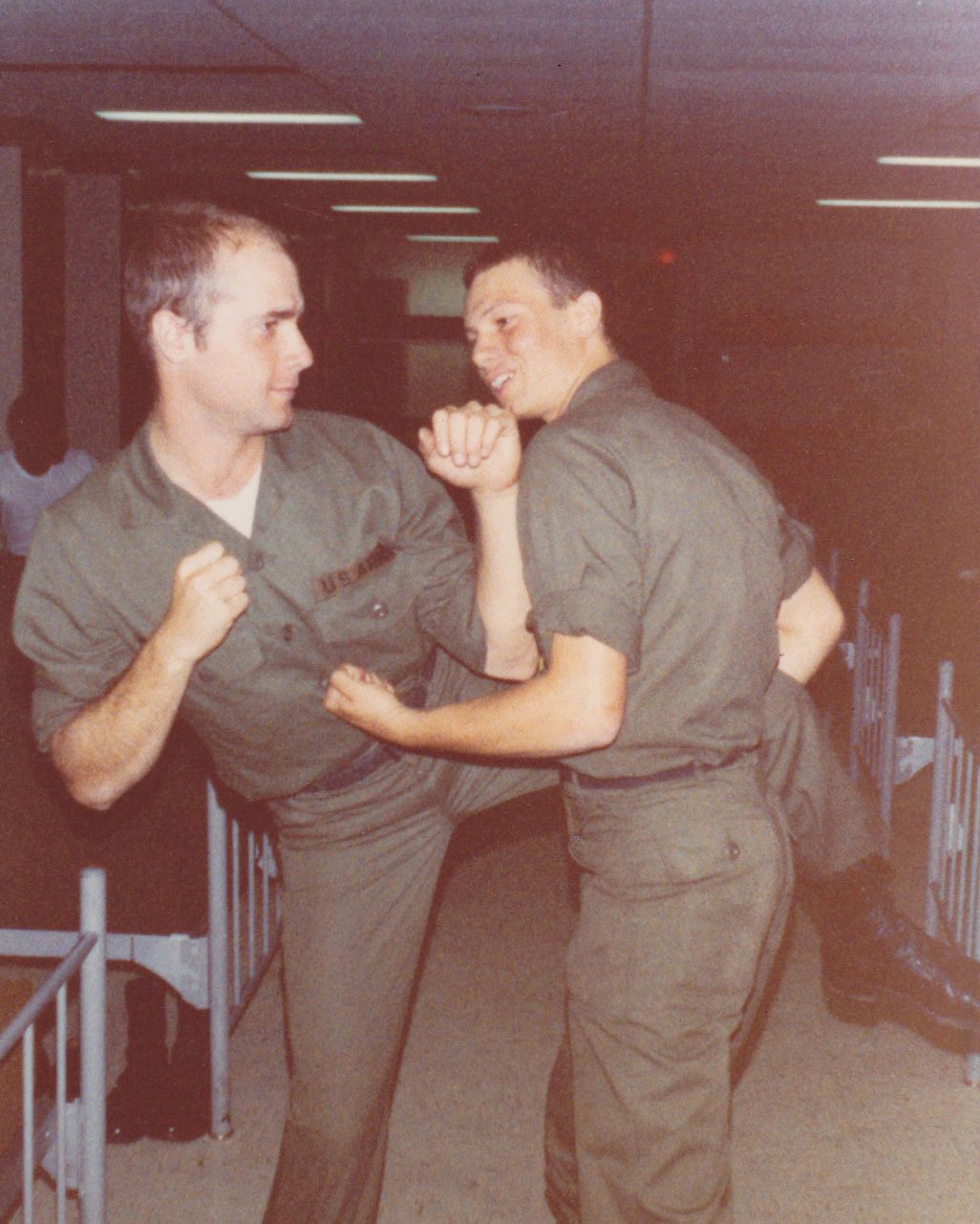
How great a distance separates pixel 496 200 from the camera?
40.8ft

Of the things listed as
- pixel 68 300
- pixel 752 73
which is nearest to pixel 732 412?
pixel 68 300

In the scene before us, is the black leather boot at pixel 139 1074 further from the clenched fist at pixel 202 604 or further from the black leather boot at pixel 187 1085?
the clenched fist at pixel 202 604

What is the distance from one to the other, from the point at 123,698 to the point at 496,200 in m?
11.0

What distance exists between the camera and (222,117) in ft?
26.6

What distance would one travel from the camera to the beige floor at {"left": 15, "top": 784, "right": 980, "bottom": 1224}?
3.12 metres

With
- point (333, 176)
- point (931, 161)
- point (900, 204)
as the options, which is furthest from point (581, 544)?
point (900, 204)

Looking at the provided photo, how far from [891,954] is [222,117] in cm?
658

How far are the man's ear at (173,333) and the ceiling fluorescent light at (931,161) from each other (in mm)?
8107

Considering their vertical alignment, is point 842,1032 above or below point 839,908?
below

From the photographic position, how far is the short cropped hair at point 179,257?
214cm

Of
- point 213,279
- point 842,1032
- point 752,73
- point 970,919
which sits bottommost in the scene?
point 842,1032

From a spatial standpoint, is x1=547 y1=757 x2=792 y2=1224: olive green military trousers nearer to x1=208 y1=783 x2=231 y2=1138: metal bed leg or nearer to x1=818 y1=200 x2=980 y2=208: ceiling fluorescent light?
x1=208 y1=783 x2=231 y2=1138: metal bed leg

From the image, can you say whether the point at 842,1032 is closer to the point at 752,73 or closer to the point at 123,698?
the point at 123,698

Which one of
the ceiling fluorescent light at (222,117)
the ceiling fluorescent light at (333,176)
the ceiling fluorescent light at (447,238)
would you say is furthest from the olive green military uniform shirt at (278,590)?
the ceiling fluorescent light at (447,238)
